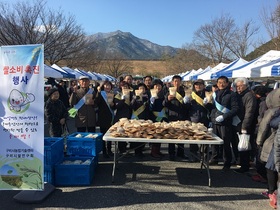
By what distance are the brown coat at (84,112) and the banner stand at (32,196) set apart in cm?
214

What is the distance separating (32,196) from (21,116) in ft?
4.09

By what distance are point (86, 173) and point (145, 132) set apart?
1.23m

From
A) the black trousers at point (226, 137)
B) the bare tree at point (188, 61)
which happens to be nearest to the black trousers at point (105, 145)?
the black trousers at point (226, 137)

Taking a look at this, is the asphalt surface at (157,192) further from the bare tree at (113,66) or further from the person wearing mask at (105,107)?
the bare tree at (113,66)

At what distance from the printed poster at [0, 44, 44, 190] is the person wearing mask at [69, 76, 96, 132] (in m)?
2.35

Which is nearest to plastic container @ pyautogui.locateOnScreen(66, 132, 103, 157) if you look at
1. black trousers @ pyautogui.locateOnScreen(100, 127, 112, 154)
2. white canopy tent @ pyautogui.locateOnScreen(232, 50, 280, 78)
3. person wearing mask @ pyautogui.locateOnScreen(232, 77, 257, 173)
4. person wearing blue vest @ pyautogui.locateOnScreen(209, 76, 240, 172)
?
black trousers @ pyautogui.locateOnScreen(100, 127, 112, 154)

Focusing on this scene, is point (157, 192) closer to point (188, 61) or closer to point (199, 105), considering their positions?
point (199, 105)

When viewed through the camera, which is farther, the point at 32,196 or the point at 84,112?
the point at 84,112

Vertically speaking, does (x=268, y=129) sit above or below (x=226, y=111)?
below

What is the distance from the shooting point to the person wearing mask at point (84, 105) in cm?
625

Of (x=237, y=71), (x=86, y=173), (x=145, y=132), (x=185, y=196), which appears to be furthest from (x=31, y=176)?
(x=237, y=71)

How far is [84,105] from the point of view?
6.31 metres

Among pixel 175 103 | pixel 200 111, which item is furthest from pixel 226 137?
pixel 175 103

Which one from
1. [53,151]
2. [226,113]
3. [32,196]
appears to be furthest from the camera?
[226,113]
